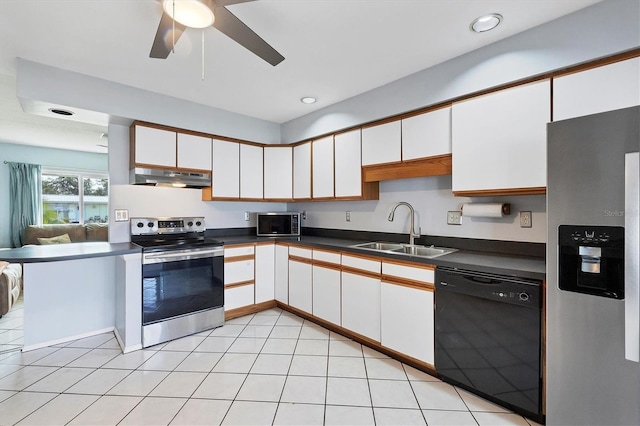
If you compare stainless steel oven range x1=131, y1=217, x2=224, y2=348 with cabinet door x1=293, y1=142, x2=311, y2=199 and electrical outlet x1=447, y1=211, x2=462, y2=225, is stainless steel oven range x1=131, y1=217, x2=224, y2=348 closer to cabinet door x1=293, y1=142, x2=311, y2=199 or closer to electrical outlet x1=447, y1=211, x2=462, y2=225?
cabinet door x1=293, y1=142, x2=311, y2=199

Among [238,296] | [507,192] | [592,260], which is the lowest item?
[238,296]

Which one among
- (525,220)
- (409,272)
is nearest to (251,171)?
(409,272)

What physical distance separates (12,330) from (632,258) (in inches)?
192

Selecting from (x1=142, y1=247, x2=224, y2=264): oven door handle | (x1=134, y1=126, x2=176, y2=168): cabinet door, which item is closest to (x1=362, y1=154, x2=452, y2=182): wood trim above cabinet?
(x1=142, y1=247, x2=224, y2=264): oven door handle

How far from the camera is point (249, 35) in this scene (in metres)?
1.58

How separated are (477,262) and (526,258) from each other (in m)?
0.45

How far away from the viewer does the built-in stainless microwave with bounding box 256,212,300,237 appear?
367 centimetres

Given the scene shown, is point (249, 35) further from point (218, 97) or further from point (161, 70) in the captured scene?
point (218, 97)

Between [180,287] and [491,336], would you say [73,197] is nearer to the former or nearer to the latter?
[180,287]

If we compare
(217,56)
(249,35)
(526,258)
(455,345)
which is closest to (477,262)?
(526,258)

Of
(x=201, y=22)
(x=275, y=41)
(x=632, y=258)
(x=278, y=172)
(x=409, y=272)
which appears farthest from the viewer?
(x=278, y=172)

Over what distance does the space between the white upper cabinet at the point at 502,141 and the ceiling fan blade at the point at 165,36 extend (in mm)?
1957

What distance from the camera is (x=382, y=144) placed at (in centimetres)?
278

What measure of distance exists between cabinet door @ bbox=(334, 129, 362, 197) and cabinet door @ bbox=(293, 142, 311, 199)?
18.3 inches
